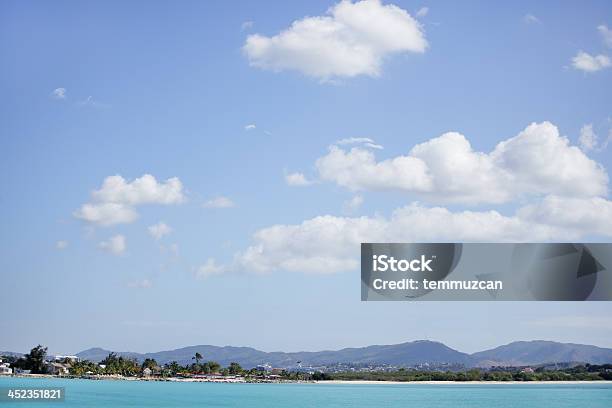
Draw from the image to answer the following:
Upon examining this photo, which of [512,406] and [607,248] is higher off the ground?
[607,248]

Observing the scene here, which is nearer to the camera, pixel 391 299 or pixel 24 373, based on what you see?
pixel 391 299

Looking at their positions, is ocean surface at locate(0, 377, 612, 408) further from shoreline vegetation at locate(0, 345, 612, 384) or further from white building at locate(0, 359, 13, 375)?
shoreline vegetation at locate(0, 345, 612, 384)

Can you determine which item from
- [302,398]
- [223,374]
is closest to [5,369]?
[223,374]

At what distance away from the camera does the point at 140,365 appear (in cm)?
9994

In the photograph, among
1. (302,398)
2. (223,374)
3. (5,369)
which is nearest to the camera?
(302,398)

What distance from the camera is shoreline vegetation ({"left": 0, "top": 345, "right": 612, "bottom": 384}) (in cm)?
8910

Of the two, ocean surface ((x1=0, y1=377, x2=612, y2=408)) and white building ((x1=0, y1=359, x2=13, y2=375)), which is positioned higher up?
white building ((x1=0, y1=359, x2=13, y2=375))

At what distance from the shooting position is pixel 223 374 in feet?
332

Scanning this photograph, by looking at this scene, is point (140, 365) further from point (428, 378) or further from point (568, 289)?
point (568, 289)

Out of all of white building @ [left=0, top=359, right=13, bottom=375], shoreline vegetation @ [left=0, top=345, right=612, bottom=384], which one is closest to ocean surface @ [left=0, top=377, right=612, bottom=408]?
white building @ [left=0, top=359, right=13, bottom=375]

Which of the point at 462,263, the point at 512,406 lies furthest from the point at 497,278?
the point at 512,406

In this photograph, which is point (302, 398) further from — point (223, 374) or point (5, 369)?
point (223, 374)

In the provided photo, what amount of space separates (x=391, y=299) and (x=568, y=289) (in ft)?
14.7

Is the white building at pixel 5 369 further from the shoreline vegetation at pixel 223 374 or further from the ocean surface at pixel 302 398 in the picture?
the ocean surface at pixel 302 398
